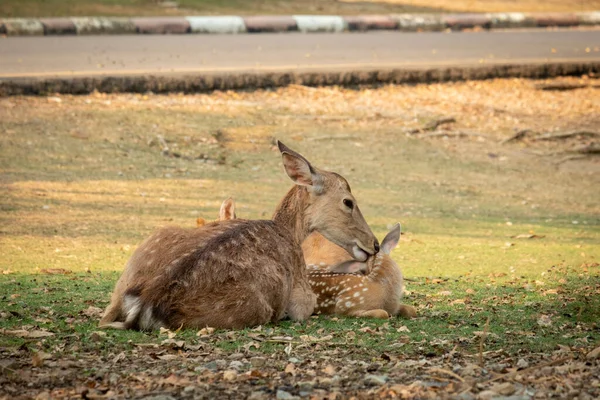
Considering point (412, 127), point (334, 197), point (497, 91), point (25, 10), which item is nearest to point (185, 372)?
point (334, 197)

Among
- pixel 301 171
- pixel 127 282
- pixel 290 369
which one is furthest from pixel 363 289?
pixel 290 369

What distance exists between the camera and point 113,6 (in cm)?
2202

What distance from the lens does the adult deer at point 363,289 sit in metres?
7.54

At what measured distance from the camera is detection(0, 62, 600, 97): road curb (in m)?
15.1

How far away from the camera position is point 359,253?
806cm

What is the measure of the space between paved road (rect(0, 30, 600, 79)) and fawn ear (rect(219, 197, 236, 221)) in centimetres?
803

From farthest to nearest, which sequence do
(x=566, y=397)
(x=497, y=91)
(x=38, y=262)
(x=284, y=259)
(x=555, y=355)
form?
1. (x=497, y=91)
2. (x=38, y=262)
3. (x=284, y=259)
4. (x=555, y=355)
5. (x=566, y=397)

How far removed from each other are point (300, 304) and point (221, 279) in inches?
36.9

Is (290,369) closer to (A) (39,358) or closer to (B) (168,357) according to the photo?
(B) (168,357)

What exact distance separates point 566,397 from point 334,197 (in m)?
3.36

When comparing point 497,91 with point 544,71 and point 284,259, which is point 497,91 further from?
point 284,259

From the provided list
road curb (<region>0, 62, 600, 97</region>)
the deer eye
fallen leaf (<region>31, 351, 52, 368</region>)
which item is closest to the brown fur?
the deer eye

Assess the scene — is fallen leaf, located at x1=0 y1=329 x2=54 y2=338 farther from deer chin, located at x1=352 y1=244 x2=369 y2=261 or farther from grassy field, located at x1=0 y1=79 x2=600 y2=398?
deer chin, located at x1=352 y1=244 x2=369 y2=261

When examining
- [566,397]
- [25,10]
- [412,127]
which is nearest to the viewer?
[566,397]
